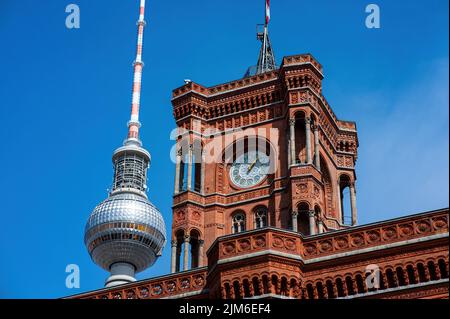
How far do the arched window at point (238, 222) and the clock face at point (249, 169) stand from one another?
212 cm

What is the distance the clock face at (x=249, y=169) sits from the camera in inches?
2340

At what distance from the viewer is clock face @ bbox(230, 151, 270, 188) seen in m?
59.4

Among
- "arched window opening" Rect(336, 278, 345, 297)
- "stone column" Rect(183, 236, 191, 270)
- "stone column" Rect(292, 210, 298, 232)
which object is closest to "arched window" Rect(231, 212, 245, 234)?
"stone column" Rect(183, 236, 191, 270)

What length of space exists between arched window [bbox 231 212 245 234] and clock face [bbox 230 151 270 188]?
2.12 m

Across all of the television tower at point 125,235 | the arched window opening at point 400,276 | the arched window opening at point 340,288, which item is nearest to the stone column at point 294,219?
the arched window opening at point 340,288

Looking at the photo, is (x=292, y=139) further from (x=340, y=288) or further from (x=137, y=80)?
(x=137, y=80)

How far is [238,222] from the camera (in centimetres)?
5853

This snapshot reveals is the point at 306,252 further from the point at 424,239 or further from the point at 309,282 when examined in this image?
the point at 424,239

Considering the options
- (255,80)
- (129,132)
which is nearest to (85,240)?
(129,132)

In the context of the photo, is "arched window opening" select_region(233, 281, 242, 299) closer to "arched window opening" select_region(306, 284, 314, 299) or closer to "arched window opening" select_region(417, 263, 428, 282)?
"arched window opening" select_region(306, 284, 314, 299)

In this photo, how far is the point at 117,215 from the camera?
80.7 m

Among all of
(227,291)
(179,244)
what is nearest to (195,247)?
(179,244)
